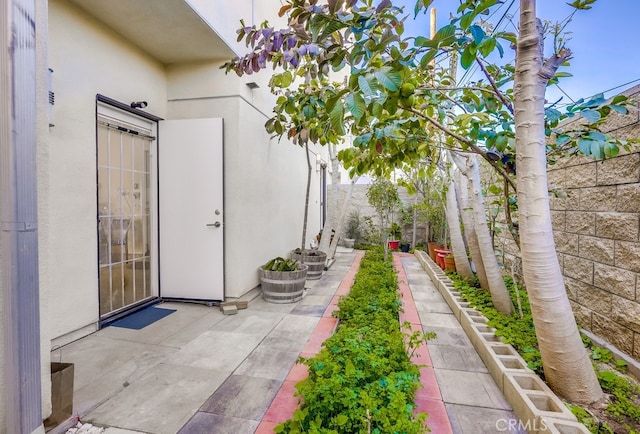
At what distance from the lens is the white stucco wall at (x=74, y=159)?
2516 millimetres

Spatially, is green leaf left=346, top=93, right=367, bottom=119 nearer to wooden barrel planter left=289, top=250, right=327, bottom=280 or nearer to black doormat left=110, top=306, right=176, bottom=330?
black doormat left=110, top=306, right=176, bottom=330

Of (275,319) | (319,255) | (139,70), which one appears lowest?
(275,319)

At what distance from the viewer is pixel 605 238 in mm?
2367

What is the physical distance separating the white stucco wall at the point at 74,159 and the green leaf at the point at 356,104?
8.11 ft

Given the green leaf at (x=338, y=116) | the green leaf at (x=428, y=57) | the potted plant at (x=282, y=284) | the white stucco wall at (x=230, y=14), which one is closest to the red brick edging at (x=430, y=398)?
the potted plant at (x=282, y=284)

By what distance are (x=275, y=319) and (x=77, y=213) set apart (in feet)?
6.77

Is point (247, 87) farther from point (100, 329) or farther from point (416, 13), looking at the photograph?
A: point (100, 329)

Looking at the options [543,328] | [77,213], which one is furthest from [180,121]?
[543,328]

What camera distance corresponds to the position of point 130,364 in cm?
232

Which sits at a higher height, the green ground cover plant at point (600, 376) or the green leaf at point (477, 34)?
the green leaf at point (477, 34)

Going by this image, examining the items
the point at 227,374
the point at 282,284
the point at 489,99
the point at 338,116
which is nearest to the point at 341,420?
the point at 227,374

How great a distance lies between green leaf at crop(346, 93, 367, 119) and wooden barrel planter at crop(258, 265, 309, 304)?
9.56 feet

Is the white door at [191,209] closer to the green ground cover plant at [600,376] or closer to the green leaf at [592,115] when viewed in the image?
the green ground cover plant at [600,376]

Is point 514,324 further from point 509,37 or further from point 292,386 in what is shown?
point 509,37
